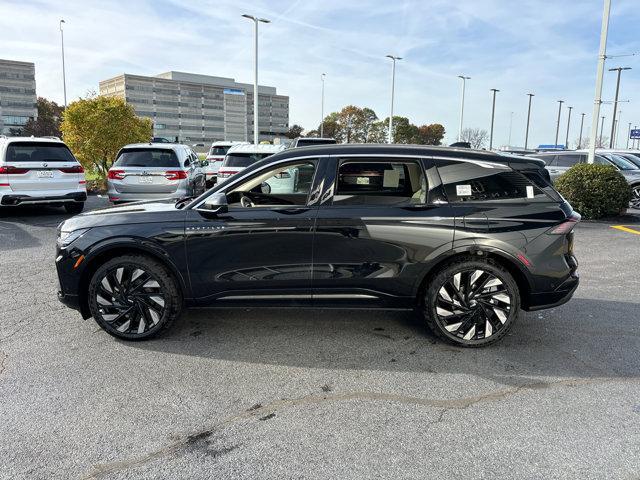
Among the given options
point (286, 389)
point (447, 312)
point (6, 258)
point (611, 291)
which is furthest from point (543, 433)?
point (6, 258)

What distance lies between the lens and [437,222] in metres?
4.05

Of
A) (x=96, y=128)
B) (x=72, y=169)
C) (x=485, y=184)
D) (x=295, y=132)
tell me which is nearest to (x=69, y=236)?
(x=485, y=184)

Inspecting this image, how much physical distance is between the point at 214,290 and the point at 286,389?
45.7 inches

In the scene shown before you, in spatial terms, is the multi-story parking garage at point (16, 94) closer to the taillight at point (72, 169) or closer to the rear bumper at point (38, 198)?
the taillight at point (72, 169)

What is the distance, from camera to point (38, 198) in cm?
1044

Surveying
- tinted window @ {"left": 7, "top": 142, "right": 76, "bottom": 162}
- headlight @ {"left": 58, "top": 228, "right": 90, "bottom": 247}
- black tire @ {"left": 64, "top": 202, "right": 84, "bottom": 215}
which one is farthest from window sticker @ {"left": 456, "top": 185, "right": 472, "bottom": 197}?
black tire @ {"left": 64, "top": 202, "right": 84, "bottom": 215}

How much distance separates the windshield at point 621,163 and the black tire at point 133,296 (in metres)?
15.8

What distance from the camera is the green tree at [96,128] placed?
19.0 metres

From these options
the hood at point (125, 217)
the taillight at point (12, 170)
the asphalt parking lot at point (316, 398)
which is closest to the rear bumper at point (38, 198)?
the taillight at point (12, 170)

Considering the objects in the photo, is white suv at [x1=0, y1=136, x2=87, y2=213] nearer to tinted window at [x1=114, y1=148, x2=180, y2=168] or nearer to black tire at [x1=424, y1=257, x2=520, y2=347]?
tinted window at [x1=114, y1=148, x2=180, y2=168]

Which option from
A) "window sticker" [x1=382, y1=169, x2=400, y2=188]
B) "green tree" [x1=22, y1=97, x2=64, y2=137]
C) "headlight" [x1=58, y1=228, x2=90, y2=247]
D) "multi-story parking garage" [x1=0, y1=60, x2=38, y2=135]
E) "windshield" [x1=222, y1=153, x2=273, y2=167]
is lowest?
"headlight" [x1=58, y1=228, x2=90, y2=247]

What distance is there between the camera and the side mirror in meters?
4.02

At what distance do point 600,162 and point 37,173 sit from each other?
16.1 meters

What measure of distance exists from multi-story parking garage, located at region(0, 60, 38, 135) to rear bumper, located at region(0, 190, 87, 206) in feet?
346
